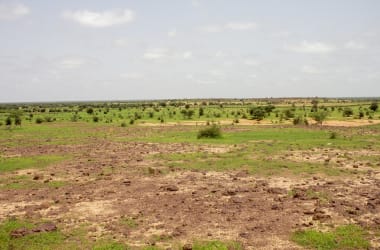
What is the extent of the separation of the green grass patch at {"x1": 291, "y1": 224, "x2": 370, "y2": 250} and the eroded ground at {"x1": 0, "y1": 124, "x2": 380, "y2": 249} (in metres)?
0.26

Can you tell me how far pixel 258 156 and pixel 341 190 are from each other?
8.25 m

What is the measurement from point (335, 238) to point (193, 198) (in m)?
5.46

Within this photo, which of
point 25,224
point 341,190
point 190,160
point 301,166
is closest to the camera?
point 25,224

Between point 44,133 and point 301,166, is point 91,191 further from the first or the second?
point 44,133

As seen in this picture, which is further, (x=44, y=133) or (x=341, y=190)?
(x=44, y=133)

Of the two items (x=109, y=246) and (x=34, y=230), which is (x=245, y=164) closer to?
(x=109, y=246)

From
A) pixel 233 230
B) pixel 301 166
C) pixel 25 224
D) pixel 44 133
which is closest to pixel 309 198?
pixel 233 230

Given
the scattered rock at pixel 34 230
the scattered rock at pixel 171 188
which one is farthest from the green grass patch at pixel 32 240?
the scattered rock at pixel 171 188

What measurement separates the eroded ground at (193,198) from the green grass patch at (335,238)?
0.26 metres

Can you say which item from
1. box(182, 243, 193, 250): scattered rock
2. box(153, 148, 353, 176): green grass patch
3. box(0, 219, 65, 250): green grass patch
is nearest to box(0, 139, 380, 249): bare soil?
box(182, 243, 193, 250): scattered rock

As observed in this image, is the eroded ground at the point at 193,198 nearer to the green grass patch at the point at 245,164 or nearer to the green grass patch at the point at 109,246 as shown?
the green grass patch at the point at 245,164

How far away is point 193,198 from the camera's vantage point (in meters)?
14.2

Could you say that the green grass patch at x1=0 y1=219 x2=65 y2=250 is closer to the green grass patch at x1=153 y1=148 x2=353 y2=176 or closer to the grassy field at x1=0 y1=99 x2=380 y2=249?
the grassy field at x1=0 y1=99 x2=380 y2=249

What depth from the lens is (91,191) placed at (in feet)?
50.9
